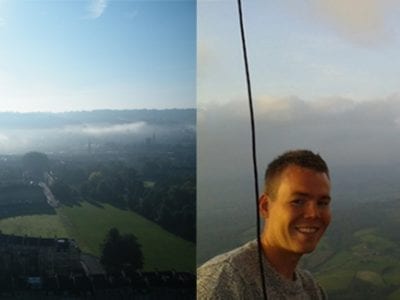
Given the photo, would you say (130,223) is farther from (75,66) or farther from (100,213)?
(75,66)

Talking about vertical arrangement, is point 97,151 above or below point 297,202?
above

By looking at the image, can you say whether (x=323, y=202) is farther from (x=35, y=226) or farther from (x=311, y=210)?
(x=35, y=226)

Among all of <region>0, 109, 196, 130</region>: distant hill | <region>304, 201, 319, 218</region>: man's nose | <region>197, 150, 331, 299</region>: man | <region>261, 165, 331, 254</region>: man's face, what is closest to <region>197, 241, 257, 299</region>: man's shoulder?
<region>197, 150, 331, 299</region>: man

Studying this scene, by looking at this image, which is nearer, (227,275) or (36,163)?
(227,275)

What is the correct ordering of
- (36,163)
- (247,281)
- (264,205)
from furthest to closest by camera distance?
(36,163), (264,205), (247,281)

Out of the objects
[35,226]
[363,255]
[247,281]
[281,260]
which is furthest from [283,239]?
[35,226]

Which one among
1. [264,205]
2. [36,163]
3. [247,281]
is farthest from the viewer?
[36,163]

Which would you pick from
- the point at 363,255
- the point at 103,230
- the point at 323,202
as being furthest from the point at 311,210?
the point at 103,230

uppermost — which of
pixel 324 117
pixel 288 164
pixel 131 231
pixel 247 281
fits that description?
pixel 324 117

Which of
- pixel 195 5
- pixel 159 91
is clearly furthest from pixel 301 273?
pixel 195 5
